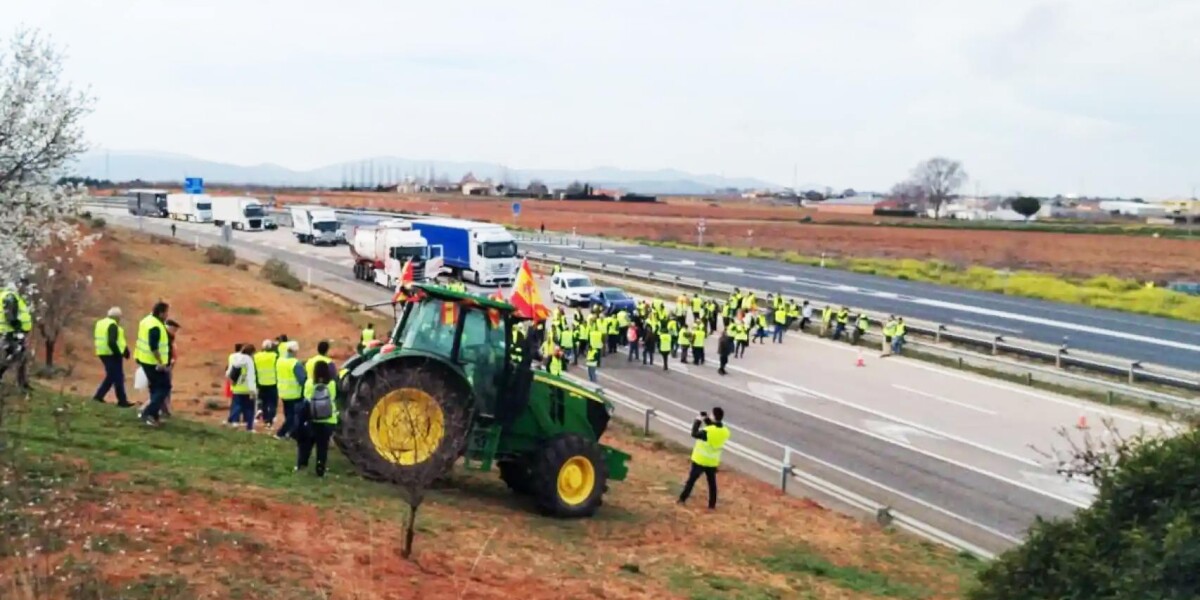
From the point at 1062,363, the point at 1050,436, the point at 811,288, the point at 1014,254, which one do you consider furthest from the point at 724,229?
the point at 1050,436

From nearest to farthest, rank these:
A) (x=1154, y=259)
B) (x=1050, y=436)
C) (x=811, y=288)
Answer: (x=1050, y=436) < (x=811, y=288) < (x=1154, y=259)

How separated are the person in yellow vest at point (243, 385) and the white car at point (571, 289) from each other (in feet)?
93.5

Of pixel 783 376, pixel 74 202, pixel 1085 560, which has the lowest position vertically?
pixel 783 376

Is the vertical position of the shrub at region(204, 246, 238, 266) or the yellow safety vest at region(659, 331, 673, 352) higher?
the shrub at region(204, 246, 238, 266)

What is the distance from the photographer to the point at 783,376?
1260 inches

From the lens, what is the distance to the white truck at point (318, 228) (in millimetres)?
76688

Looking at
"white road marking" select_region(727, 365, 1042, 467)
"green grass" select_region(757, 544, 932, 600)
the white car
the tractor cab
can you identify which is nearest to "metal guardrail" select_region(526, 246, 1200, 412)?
"white road marking" select_region(727, 365, 1042, 467)

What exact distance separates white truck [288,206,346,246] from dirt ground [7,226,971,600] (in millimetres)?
58668

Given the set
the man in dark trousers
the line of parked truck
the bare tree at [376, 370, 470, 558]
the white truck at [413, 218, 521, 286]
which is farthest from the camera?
the line of parked truck

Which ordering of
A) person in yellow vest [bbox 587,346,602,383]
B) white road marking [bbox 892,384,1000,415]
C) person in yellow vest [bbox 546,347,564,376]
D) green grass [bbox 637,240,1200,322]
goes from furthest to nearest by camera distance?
green grass [bbox 637,240,1200,322] < person in yellow vest [bbox 587,346,602,383] < white road marking [bbox 892,384,1000,415] < person in yellow vest [bbox 546,347,564,376]

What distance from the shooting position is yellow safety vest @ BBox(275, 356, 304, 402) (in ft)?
51.1

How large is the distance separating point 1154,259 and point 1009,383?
184ft

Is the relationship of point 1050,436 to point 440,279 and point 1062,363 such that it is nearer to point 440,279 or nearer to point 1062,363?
point 1062,363

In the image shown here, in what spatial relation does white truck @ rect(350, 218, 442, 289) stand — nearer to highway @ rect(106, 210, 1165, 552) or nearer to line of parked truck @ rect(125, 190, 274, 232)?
highway @ rect(106, 210, 1165, 552)
